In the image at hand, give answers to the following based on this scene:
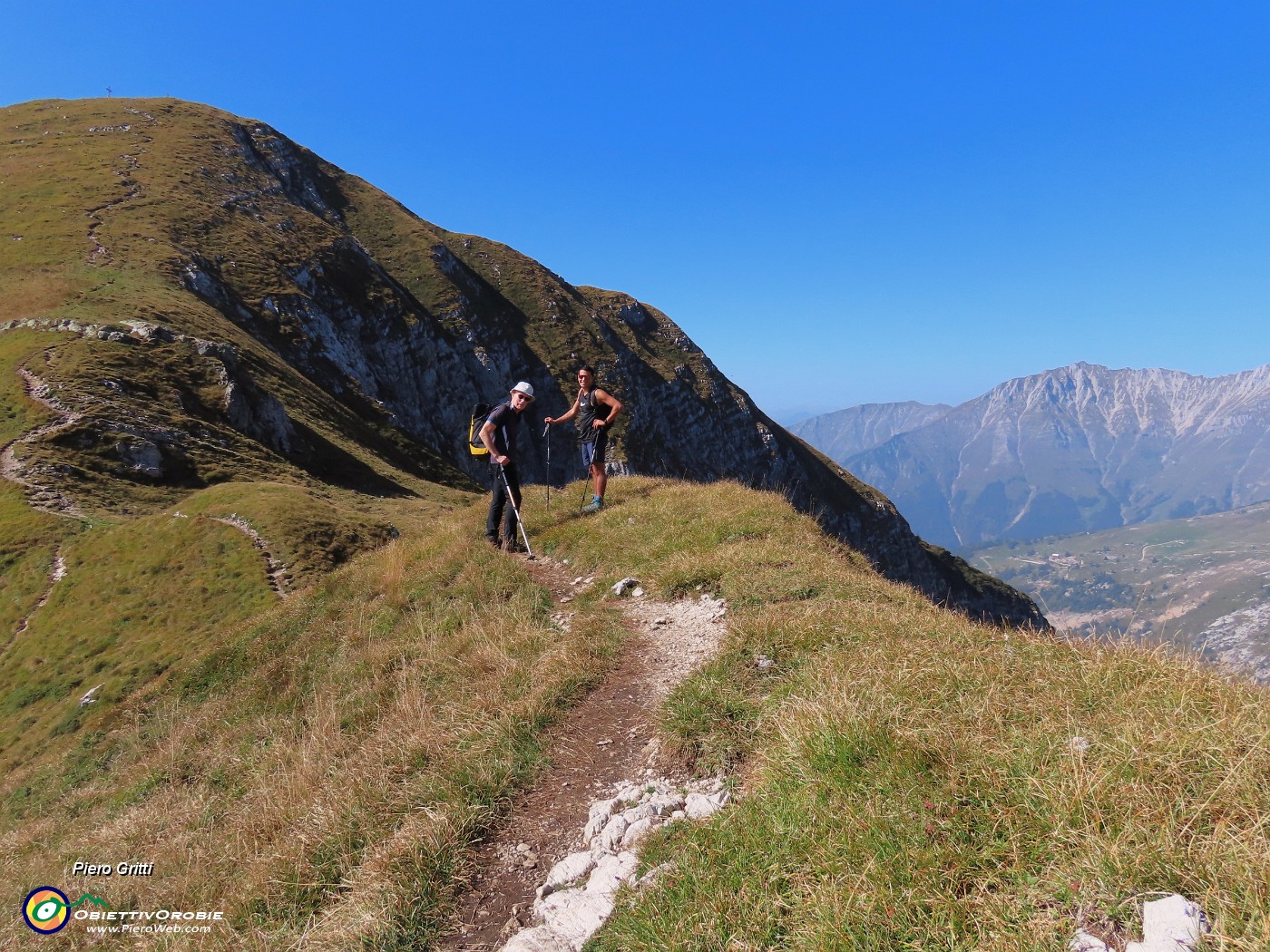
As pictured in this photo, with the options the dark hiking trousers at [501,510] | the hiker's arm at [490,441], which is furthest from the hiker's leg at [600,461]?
the hiker's arm at [490,441]

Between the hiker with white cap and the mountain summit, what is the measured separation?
7.93 m

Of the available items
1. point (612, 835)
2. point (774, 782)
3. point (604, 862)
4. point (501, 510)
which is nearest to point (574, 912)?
point (604, 862)

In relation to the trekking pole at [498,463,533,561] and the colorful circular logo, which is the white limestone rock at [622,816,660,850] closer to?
the colorful circular logo

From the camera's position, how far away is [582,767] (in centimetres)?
622

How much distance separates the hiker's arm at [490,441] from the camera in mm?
13203

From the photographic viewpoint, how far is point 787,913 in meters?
3.59

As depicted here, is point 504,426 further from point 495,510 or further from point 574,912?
point 574,912

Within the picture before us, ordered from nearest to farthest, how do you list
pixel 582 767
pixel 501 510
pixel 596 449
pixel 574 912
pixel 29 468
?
1. pixel 574 912
2. pixel 582 767
3. pixel 501 510
4. pixel 596 449
5. pixel 29 468

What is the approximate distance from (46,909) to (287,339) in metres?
81.9

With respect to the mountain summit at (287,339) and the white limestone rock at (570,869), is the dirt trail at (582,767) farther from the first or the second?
the mountain summit at (287,339)

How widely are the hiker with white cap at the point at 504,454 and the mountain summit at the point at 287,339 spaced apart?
26.0 feet

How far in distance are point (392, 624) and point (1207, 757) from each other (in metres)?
12.0

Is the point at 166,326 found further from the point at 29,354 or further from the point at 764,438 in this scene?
the point at 764,438

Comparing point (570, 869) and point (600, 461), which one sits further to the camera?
point (600, 461)
